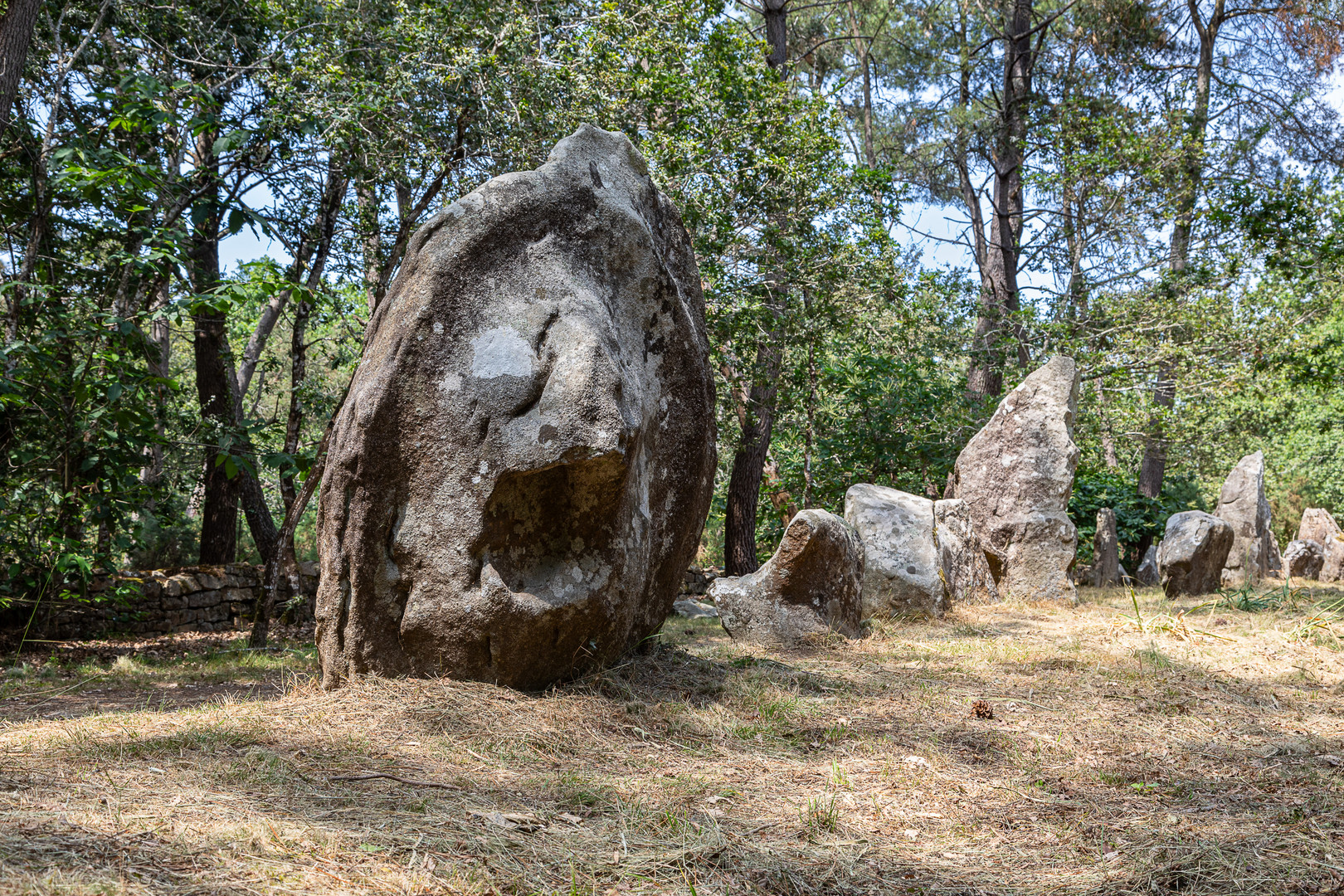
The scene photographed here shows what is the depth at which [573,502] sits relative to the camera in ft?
12.8

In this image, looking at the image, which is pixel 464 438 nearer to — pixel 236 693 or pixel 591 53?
pixel 236 693

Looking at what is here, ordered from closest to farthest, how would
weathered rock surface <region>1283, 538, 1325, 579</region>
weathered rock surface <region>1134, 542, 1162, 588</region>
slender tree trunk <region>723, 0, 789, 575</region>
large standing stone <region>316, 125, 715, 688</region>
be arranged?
large standing stone <region>316, 125, 715, 688</region>
slender tree trunk <region>723, 0, 789, 575</region>
weathered rock surface <region>1283, 538, 1325, 579</region>
weathered rock surface <region>1134, 542, 1162, 588</region>

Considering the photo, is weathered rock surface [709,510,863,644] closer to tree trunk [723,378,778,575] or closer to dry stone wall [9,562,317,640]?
dry stone wall [9,562,317,640]

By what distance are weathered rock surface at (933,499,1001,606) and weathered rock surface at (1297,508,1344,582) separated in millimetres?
5540

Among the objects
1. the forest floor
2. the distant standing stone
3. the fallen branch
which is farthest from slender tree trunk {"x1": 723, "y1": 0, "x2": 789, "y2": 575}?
the fallen branch

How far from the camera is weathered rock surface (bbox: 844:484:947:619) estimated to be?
7387 millimetres

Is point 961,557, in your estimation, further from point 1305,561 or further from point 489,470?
point 489,470

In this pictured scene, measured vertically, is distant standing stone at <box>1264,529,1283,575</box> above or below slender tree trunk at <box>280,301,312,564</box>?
below

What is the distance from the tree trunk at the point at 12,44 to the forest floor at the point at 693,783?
3.35 metres

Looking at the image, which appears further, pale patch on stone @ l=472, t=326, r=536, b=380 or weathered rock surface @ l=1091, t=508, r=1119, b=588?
weathered rock surface @ l=1091, t=508, r=1119, b=588

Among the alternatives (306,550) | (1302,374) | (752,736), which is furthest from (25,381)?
(1302,374)

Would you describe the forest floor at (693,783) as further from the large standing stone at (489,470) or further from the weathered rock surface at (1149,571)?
the weathered rock surface at (1149,571)

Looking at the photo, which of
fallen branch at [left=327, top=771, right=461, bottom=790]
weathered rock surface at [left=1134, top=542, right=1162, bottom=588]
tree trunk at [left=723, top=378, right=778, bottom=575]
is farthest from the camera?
weathered rock surface at [left=1134, top=542, right=1162, bottom=588]

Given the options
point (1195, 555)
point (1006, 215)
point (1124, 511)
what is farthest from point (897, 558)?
point (1006, 215)
